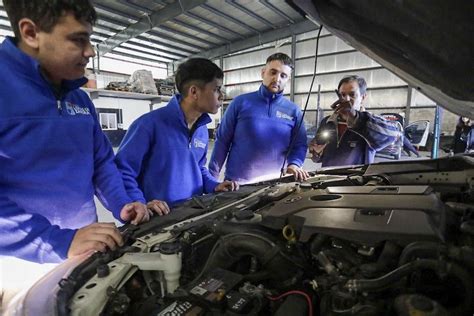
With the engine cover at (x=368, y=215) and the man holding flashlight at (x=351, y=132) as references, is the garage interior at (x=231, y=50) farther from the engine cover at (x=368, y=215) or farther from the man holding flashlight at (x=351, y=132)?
the engine cover at (x=368, y=215)

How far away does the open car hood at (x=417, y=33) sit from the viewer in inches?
25.8

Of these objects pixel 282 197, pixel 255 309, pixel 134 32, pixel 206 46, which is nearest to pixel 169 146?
pixel 282 197

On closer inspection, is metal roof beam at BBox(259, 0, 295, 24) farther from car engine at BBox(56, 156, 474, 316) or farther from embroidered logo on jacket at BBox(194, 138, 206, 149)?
car engine at BBox(56, 156, 474, 316)

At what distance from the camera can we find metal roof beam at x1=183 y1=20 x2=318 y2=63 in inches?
305

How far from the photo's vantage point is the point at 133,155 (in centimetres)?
147

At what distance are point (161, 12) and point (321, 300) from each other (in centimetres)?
689

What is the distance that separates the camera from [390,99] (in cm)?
750

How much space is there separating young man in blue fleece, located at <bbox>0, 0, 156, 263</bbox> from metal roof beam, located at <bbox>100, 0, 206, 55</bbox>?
539 centimetres

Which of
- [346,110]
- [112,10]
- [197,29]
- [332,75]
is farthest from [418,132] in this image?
[112,10]

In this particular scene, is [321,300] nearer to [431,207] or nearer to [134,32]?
[431,207]

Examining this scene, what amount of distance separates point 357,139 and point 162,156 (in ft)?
4.85

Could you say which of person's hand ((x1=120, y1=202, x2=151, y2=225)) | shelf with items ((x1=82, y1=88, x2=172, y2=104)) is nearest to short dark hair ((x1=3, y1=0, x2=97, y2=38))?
person's hand ((x1=120, y1=202, x2=151, y2=225))

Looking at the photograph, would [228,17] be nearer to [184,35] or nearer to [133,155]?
[184,35]

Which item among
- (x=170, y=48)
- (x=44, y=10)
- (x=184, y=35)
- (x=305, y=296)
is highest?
(x=184, y=35)
